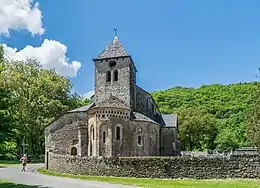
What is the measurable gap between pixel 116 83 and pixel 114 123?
7600 mm

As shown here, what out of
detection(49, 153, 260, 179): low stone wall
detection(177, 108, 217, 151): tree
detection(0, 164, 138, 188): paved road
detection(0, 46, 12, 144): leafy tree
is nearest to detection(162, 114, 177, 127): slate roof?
detection(49, 153, 260, 179): low stone wall

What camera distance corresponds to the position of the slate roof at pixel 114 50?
48.0 meters

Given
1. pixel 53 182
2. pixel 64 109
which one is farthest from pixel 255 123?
pixel 64 109

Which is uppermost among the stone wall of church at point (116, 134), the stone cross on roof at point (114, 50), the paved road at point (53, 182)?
the stone cross on roof at point (114, 50)

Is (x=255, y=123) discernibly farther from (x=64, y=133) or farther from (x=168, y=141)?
(x=64, y=133)

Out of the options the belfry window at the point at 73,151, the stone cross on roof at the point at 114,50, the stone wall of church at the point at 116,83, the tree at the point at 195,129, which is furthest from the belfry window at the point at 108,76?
the tree at the point at 195,129

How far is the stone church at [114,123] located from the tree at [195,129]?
24.4m

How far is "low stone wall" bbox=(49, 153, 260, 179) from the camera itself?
3114 cm

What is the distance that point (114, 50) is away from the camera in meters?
48.6

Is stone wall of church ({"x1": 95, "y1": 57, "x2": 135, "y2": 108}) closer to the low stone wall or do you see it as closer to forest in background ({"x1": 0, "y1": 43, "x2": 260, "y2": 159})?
forest in background ({"x1": 0, "y1": 43, "x2": 260, "y2": 159})

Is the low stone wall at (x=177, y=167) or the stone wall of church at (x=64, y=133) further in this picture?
the stone wall of church at (x=64, y=133)

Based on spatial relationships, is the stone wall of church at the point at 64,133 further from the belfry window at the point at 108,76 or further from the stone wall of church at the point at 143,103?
the stone wall of church at the point at 143,103

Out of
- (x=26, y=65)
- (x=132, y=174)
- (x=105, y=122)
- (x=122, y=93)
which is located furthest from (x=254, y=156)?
(x=26, y=65)

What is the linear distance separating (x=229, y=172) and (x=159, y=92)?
77.9m
